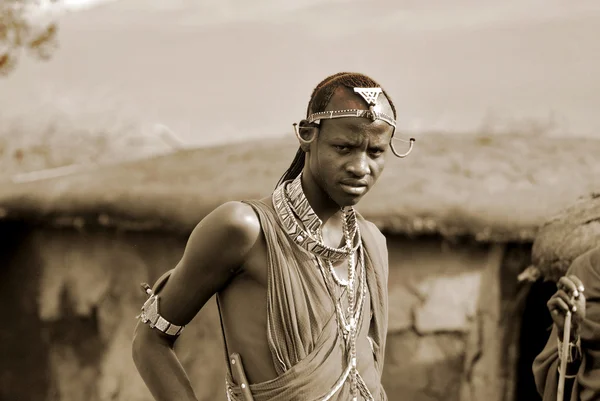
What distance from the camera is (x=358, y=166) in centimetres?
246

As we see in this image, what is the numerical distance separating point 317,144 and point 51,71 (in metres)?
12.0

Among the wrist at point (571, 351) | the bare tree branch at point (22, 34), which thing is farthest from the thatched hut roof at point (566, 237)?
the bare tree branch at point (22, 34)

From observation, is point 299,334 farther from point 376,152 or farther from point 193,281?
point 376,152

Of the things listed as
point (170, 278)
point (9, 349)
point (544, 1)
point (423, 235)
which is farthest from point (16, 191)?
point (544, 1)

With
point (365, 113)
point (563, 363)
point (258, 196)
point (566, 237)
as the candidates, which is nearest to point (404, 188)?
point (258, 196)

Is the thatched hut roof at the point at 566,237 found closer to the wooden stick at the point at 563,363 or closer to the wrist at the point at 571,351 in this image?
the wrist at the point at 571,351

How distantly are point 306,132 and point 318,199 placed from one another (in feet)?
0.62

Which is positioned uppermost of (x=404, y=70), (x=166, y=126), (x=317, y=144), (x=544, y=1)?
(x=544, y=1)

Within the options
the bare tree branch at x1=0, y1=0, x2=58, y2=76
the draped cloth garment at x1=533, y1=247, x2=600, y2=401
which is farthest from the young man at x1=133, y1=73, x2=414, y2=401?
the bare tree branch at x1=0, y1=0, x2=58, y2=76

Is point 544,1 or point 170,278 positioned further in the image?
point 544,1

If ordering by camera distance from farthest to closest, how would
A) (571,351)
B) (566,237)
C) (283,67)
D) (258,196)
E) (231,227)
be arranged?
(283,67) < (258,196) < (566,237) < (571,351) < (231,227)

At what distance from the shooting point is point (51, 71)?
1384 cm

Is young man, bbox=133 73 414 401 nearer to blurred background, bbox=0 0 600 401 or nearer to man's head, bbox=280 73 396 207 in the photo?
man's head, bbox=280 73 396 207

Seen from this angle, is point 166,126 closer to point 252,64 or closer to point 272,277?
point 252,64
